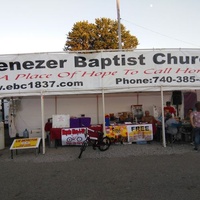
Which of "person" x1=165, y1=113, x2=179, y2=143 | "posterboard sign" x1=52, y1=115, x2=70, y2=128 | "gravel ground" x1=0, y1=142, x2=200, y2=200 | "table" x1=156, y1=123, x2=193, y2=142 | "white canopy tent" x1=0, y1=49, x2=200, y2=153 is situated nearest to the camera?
"gravel ground" x1=0, y1=142, x2=200, y2=200

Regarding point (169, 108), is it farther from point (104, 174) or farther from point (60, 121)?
point (104, 174)

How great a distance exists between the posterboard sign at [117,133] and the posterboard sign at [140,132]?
203 millimetres

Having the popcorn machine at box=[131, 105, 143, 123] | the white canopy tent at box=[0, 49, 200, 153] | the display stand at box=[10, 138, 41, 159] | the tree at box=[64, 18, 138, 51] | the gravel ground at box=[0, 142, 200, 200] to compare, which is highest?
the tree at box=[64, 18, 138, 51]

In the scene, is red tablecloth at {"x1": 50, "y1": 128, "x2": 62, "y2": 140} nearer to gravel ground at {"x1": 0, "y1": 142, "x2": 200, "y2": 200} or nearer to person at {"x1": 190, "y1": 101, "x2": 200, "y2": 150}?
gravel ground at {"x1": 0, "y1": 142, "x2": 200, "y2": 200}

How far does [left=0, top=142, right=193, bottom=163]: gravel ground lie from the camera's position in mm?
8047

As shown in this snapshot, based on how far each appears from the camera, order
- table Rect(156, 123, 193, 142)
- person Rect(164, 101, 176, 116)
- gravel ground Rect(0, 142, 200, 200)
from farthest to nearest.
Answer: person Rect(164, 101, 176, 116) < table Rect(156, 123, 193, 142) < gravel ground Rect(0, 142, 200, 200)

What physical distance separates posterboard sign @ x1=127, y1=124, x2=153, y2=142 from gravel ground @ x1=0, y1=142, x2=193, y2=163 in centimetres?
30

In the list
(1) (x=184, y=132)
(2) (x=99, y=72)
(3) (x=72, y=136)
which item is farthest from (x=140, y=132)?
(2) (x=99, y=72)

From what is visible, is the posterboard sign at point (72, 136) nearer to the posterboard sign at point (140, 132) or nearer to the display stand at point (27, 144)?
the display stand at point (27, 144)

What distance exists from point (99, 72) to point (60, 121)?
8.89 ft

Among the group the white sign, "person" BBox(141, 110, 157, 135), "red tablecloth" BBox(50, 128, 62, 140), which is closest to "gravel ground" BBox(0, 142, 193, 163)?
"red tablecloth" BBox(50, 128, 62, 140)

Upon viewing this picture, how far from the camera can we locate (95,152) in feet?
28.4

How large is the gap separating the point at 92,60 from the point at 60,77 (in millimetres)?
1383

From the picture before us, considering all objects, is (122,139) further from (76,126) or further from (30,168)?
(30,168)
